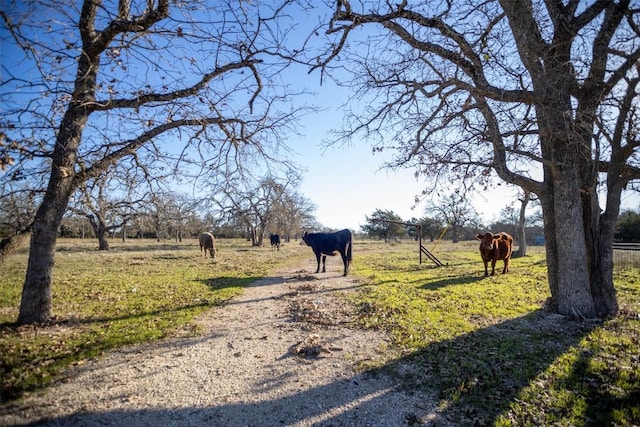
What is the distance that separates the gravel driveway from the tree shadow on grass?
0.02 metres

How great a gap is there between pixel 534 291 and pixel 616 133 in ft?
19.0

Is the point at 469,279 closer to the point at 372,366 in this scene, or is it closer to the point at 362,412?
the point at 372,366

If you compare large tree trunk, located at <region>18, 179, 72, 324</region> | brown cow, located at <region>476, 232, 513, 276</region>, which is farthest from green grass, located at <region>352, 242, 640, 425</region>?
large tree trunk, located at <region>18, 179, 72, 324</region>

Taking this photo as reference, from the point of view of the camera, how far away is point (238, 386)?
14.2 feet

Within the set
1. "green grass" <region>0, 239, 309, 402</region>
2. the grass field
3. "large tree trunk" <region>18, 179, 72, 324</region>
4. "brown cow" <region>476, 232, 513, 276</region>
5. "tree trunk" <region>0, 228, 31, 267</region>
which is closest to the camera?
the grass field

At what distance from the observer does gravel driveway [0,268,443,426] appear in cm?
359

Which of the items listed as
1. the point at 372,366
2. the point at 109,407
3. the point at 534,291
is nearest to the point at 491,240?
the point at 534,291

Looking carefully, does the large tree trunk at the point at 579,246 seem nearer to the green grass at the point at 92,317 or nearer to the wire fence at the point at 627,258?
the green grass at the point at 92,317

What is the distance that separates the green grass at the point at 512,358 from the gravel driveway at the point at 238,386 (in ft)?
1.80

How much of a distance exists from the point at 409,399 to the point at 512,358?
2.42 m

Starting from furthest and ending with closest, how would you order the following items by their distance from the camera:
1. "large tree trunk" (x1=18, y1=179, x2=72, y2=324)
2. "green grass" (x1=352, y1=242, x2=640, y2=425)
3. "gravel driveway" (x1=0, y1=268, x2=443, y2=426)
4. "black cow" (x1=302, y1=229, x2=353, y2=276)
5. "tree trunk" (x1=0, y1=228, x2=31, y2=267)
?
1. "black cow" (x1=302, y1=229, x2=353, y2=276)
2. "large tree trunk" (x1=18, y1=179, x2=72, y2=324)
3. "tree trunk" (x1=0, y1=228, x2=31, y2=267)
4. "green grass" (x1=352, y1=242, x2=640, y2=425)
5. "gravel driveway" (x1=0, y1=268, x2=443, y2=426)

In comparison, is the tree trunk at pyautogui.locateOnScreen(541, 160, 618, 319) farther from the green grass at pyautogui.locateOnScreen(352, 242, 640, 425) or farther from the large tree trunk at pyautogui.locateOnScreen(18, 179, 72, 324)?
the large tree trunk at pyautogui.locateOnScreen(18, 179, 72, 324)

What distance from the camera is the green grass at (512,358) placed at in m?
3.89

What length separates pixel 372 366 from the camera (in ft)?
16.4
